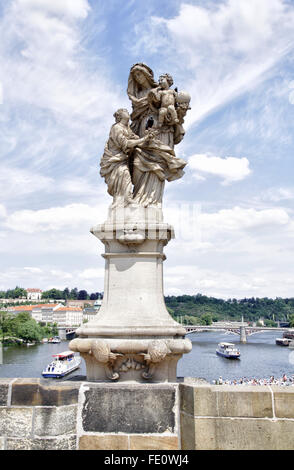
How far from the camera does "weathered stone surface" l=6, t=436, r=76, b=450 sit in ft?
13.6

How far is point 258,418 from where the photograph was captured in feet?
13.2

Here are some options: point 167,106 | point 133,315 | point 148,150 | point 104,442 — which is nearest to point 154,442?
point 104,442

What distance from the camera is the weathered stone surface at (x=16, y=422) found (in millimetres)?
4234

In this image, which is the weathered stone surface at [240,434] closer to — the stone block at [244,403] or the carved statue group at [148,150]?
the stone block at [244,403]

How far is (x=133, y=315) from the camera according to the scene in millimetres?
5039

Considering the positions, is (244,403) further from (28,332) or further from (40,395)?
(28,332)

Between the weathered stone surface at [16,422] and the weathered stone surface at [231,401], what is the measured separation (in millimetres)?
1702

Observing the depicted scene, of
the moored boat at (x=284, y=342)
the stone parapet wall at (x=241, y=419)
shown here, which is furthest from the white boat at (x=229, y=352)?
the stone parapet wall at (x=241, y=419)

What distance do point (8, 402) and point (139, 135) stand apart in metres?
4.08

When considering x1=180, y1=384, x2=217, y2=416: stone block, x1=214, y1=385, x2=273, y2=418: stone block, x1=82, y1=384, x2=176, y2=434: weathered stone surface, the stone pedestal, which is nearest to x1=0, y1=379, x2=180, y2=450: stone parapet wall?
x1=82, y1=384, x2=176, y2=434: weathered stone surface

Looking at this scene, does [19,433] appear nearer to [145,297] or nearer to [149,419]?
[149,419]

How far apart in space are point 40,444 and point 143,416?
1.09 m

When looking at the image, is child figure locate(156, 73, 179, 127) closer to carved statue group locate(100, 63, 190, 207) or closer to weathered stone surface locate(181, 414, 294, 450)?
carved statue group locate(100, 63, 190, 207)
